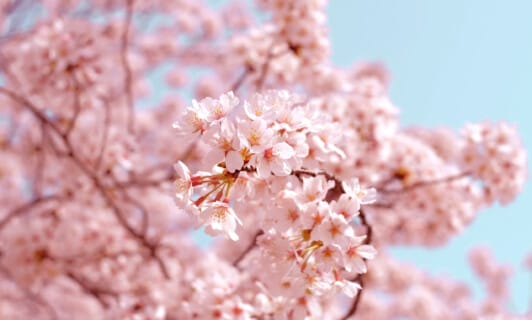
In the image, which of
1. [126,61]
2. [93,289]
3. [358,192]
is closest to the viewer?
[358,192]

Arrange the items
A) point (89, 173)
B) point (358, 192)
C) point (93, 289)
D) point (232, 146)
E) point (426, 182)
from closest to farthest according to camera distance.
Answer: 1. point (232, 146)
2. point (358, 192)
3. point (426, 182)
4. point (89, 173)
5. point (93, 289)

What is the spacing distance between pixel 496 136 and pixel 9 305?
20.8 ft

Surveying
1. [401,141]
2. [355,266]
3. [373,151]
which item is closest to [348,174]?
[373,151]

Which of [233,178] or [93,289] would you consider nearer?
[233,178]

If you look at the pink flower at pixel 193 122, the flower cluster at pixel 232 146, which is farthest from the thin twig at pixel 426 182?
the pink flower at pixel 193 122

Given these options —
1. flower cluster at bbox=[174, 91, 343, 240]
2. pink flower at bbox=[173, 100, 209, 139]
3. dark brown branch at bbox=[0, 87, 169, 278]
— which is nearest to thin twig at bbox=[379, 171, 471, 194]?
dark brown branch at bbox=[0, 87, 169, 278]

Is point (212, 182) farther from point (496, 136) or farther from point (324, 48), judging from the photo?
point (496, 136)

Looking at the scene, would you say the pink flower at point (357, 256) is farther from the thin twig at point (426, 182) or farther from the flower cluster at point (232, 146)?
the thin twig at point (426, 182)

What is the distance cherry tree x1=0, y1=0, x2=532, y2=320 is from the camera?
170cm

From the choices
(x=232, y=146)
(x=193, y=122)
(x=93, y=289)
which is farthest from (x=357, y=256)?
(x=93, y=289)

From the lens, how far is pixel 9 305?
7449 mm

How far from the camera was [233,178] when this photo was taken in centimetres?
168

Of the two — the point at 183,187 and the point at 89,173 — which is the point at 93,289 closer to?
the point at 89,173

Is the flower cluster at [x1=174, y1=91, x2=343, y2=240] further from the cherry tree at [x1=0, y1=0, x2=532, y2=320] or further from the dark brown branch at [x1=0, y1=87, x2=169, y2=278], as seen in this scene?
the dark brown branch at [x1=0, y1=87, x2=169, y2=278]
